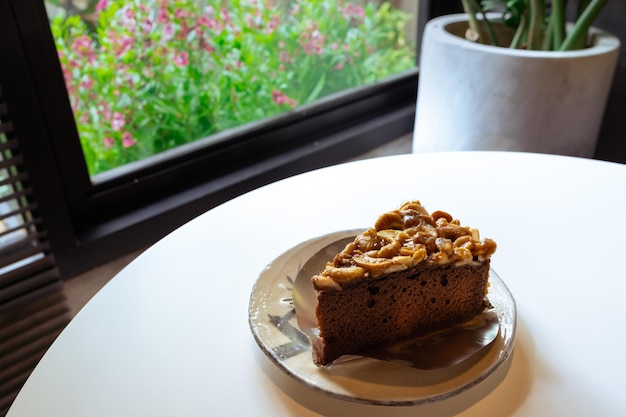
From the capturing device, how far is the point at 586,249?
0.66 metres

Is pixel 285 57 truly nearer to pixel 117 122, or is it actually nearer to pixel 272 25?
pixel 272 25

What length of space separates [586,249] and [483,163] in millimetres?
232

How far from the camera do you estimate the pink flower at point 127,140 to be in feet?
4.50

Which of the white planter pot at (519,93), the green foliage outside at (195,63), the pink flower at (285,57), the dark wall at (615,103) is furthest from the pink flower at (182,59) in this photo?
the dark wall at (615,103)

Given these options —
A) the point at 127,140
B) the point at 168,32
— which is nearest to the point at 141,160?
the point at 127,140

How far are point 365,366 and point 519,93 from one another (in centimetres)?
88

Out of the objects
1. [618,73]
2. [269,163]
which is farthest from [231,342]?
[618,73]

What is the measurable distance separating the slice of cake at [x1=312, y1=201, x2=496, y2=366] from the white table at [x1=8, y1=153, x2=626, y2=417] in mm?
63

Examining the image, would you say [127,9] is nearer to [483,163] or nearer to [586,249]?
[483,163]

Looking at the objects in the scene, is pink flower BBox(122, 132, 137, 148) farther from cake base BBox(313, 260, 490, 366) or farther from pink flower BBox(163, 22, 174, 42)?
cake base BBox(313, 260, 490, 366)

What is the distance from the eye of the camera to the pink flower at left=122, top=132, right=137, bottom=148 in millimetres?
1370

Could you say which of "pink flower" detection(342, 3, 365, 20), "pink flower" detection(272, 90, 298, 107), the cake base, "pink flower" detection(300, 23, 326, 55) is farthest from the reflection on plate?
"pink flower" detection(342, 3, 365, 20)

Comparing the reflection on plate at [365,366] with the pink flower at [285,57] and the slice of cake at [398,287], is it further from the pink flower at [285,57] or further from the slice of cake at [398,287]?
the pink flower at [285,57]

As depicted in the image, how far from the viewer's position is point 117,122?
4.46 feet
